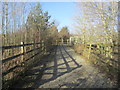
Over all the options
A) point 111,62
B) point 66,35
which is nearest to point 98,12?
point 111,62

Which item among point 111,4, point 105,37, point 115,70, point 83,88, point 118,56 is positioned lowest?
point 83,88

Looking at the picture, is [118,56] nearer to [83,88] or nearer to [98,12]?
[83,88]

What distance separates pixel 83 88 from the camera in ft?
11.5

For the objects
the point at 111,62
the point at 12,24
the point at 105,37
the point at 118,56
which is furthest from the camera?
the point at 12,24

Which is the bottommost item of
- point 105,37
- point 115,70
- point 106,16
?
point 115,70

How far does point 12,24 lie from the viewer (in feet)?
31.7

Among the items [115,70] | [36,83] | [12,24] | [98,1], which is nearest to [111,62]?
[115,70]

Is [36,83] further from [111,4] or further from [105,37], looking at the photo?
[111,4]

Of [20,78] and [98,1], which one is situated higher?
[98,1]

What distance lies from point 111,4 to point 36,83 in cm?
624

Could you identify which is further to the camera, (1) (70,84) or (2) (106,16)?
(2) (106,16)

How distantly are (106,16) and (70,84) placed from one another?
15.8 ft

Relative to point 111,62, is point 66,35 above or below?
above

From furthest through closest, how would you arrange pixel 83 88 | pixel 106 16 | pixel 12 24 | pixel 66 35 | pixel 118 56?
pixel 66 35 < pixel 12 24 < pixel 106 16 < pixel 118 56 < pixel 83 88
